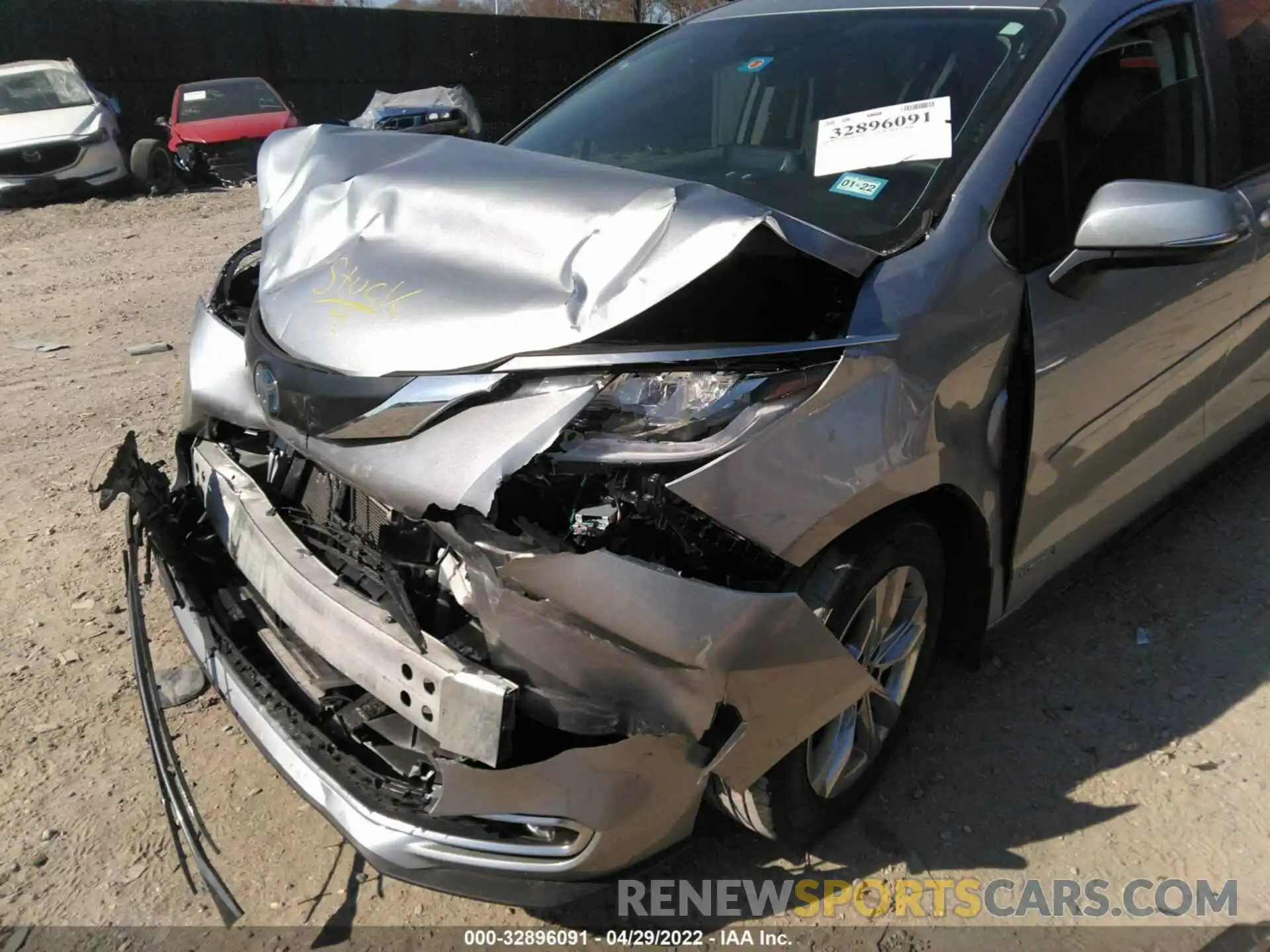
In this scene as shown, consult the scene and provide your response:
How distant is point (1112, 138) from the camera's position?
2627mm

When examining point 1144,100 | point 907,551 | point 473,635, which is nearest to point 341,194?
point 473,635

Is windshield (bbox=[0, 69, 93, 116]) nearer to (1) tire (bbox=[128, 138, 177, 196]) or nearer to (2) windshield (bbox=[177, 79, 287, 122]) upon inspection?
(1) tire (bbox=[128, 138, 177, 196])

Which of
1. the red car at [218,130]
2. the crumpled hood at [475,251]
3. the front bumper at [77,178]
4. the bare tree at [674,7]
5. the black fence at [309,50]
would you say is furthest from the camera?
the bare tree at [674,7]

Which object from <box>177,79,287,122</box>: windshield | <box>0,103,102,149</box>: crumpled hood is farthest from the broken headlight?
<box>177,79,287,122</box>: windshield

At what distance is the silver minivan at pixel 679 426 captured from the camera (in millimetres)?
1794

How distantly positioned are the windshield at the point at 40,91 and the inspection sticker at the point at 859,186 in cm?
1271

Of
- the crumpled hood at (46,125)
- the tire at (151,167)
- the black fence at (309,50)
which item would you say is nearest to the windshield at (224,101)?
the tire at (151,167)

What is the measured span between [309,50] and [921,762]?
58.7 ft

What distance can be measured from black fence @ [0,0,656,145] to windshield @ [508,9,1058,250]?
15.0m

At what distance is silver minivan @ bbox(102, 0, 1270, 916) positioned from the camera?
5.89 ft

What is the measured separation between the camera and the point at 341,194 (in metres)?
2.41

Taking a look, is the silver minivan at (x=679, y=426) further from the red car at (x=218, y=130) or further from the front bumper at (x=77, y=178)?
the red car at (x=218, y=130)

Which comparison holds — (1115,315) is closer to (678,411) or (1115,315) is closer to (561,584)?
(678,411)

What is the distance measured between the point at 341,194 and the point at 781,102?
1.25m
